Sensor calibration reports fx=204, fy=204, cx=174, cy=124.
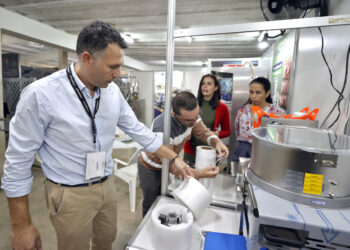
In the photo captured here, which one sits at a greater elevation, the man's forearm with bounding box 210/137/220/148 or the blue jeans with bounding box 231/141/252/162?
the man's forearm with bounding box 210/137/220/148

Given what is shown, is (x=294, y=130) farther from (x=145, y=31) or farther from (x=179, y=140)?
(x=145, y=31)

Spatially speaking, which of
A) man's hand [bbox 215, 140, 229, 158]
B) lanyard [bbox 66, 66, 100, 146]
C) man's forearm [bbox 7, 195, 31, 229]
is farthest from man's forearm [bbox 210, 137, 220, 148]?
man's forearm [bbox 7, 195, 31, 229]

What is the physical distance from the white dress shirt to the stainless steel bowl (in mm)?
712

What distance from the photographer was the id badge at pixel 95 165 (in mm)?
939

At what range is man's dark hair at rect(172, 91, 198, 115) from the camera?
117 centimetres

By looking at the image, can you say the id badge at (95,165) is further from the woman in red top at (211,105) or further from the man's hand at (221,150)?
the woman in red top at (211,105)

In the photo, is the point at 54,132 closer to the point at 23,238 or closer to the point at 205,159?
the point at 23,238

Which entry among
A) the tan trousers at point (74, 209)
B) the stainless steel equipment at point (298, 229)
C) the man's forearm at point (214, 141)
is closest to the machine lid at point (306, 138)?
the stainless steel equipment at point (298, 229)

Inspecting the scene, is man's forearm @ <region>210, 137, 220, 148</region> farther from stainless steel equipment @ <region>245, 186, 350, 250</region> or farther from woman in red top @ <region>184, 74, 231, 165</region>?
stainless steel equipment @ <region>245, 186, 350, 250</region>

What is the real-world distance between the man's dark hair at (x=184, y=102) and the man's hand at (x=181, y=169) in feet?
1.02

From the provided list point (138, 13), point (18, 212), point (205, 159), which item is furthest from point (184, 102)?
point (138, 13)

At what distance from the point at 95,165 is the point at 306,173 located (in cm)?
84

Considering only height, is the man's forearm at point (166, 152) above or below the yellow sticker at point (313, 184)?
below

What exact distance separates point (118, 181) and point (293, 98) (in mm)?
2583
